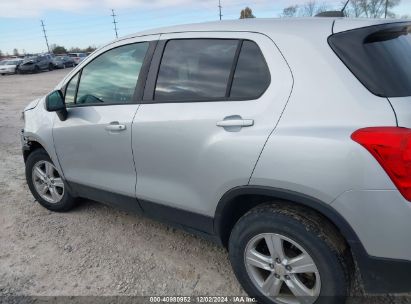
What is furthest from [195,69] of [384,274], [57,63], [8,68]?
[57,63]

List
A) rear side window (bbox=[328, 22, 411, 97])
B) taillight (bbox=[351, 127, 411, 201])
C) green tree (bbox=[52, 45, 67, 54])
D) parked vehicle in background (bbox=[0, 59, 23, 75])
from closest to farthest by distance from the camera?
taillight (bbox=[351, 127, 411, 201]), rear side window (bbox=[328, 22, 411, 97]), parked vehicle in background (bbox=[0, 59, 23, 75]), green tree (bbox=[52, 45, 67, 54])

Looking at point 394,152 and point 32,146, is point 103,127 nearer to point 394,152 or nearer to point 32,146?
point 32,146

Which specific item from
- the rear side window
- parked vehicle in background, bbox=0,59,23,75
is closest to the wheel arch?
the rear side window

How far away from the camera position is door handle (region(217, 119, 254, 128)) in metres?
2.21

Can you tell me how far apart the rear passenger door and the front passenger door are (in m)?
0.15

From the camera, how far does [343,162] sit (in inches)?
73.8

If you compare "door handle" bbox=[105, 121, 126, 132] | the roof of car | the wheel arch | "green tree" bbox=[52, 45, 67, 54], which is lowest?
"green tree" bbox=[52, 45, 67, 54]

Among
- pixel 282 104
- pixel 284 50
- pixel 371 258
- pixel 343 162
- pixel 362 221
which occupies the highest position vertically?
pixel 284 50

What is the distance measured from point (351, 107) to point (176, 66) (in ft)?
4.27

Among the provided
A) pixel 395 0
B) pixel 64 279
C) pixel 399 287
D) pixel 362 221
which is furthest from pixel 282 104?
pixel 395 0

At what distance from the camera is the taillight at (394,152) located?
5.88ft

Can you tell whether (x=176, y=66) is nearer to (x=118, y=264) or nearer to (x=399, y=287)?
(x=118, y=264)

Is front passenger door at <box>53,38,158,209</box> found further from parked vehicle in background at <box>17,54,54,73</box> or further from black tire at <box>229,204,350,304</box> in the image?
parked vehicle in background at <box>17,54,54,73</box>

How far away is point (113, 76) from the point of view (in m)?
3.15
